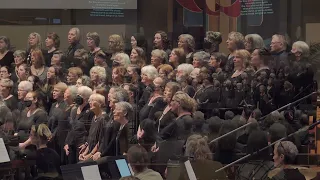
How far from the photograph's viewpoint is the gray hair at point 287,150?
293 inches

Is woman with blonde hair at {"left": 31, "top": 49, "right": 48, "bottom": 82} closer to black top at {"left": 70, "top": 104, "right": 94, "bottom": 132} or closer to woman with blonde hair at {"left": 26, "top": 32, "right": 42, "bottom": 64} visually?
woman with blonde hair at {"left": 26, "top": 32, "right": 42, "bottom": 64}

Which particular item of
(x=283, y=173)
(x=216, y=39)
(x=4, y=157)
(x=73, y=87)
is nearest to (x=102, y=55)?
(x=73, y=87)

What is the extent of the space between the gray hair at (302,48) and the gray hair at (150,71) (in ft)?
5.06

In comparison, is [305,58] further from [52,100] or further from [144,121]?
[52,100]

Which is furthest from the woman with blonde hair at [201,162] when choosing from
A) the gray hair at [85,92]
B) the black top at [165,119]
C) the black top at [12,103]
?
the black top at [12,103]

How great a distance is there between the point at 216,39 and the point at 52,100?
75.1 inches

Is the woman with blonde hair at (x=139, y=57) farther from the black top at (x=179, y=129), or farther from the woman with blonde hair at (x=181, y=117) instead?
the black top at (x=179, y=129)

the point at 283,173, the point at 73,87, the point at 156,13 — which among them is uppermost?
the point at 156,13

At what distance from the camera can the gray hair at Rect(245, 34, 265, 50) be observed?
9.04m

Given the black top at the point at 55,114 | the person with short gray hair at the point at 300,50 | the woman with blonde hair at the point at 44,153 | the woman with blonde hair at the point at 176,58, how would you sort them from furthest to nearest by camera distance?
the person with short gray hair at the point at 300,50
the woman with blonde hair at the point at 176,58
the black top at the point at 55,114
the woman with blonde hair at the point at 44,153

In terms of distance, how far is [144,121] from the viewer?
8.59 m

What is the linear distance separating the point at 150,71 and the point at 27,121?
54.4 inches

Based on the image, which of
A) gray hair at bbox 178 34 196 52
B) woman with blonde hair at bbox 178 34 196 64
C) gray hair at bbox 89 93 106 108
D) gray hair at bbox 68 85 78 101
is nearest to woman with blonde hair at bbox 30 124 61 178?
gray hair at bbox 68 85 78 101

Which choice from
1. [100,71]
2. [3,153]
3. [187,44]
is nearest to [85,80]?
[100,71]
